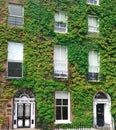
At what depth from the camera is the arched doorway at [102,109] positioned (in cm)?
3173

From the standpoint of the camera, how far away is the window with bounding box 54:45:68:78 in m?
30.5

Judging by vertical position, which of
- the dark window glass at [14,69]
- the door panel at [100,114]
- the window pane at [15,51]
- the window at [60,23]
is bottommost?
the door panel at [100,114]

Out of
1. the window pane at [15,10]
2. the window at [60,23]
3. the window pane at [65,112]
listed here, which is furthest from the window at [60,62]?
the window pane at [15,10]

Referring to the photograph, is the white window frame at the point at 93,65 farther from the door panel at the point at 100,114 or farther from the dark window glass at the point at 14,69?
the dark window glass at the point at 14,69

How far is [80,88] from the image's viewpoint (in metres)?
30.8

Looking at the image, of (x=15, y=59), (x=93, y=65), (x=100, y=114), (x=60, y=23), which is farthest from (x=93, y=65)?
(x=15, y=59)

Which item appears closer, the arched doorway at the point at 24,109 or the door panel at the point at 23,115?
the arched doorway at the point at 24,109

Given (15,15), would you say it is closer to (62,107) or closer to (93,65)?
(93,65)

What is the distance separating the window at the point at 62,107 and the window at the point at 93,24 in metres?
6.89

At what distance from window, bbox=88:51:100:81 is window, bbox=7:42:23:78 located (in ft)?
22.2

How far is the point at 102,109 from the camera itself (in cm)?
3238

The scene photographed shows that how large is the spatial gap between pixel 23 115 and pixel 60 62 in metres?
5.82

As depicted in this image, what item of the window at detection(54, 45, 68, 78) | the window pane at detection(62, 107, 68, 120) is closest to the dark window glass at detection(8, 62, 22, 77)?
the window at detection(54, 45, 68, 78)

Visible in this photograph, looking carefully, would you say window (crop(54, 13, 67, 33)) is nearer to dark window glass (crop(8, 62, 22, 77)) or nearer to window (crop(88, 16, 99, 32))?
window (crop(88, 16, 99, 32))
